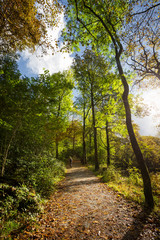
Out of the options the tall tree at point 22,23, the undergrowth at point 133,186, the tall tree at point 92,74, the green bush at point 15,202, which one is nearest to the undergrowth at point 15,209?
the green bush at point 15,202

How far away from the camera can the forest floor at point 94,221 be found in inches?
113

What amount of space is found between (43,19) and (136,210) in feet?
33.5

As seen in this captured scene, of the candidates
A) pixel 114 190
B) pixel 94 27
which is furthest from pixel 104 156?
pixel 94 27

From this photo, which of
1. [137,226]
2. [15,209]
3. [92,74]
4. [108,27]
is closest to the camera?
[137,226]

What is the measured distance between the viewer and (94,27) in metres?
6.79

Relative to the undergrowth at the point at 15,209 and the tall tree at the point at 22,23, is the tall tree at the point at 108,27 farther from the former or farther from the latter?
the undergrowth at the point at 15,209

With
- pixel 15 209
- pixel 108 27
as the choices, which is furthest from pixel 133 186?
pixel 108 27

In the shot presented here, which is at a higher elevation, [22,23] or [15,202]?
[22,23]

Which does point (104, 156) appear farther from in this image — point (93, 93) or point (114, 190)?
point (114, 190)

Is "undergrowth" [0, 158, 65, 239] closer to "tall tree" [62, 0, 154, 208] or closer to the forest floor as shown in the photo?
the forest floor

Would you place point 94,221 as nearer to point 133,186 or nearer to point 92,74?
point 133,186

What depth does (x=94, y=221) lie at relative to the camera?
3.48m

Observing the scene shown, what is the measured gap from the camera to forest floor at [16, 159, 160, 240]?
9.45 ft

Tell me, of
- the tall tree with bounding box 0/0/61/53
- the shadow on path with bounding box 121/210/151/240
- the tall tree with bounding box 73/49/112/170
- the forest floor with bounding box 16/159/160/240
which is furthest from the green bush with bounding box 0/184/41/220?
the tall tree with bounding box 73/49/112/170
